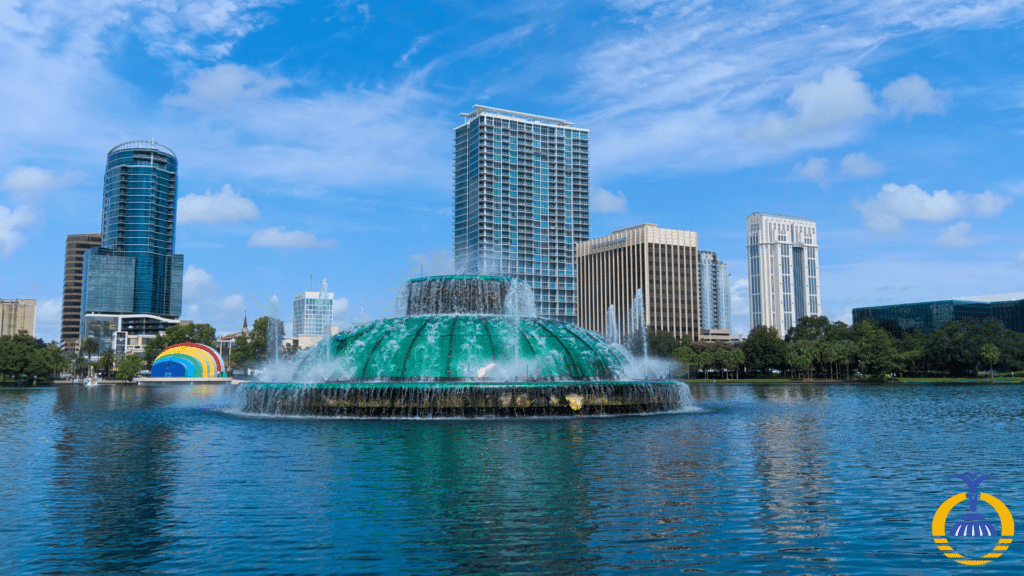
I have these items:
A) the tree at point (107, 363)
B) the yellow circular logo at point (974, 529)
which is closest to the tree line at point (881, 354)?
the yellow circular logo at point (974, 529)

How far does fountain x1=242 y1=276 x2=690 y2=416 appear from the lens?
31.9 metres

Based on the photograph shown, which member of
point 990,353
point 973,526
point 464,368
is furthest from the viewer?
point 990,353

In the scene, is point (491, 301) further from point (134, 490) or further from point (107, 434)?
point (134, 490)

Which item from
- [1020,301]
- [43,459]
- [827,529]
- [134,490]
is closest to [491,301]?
[43,459]

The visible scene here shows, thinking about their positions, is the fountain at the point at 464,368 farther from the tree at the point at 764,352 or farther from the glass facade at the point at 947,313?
the glass facade at the point at 947,313

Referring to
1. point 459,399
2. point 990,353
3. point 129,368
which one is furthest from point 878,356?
point 129,368

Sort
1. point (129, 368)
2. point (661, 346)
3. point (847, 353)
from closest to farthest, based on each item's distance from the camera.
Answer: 1. point (847, 353)
2. point (129, 368)
3. point (661, 346)

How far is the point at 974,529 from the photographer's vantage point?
39.2 feet

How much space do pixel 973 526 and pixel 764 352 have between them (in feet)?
404

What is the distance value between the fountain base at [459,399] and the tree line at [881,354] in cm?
8054

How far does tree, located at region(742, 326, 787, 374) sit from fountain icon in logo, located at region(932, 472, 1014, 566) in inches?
4682

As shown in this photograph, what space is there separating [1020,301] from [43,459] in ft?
669

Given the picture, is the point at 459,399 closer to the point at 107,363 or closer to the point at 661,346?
the point at 661,346

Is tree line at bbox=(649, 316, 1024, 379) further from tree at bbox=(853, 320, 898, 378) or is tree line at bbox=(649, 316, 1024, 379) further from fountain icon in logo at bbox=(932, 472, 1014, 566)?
fountain icon in logo at bbox=(932, 472, 1014, 566)
